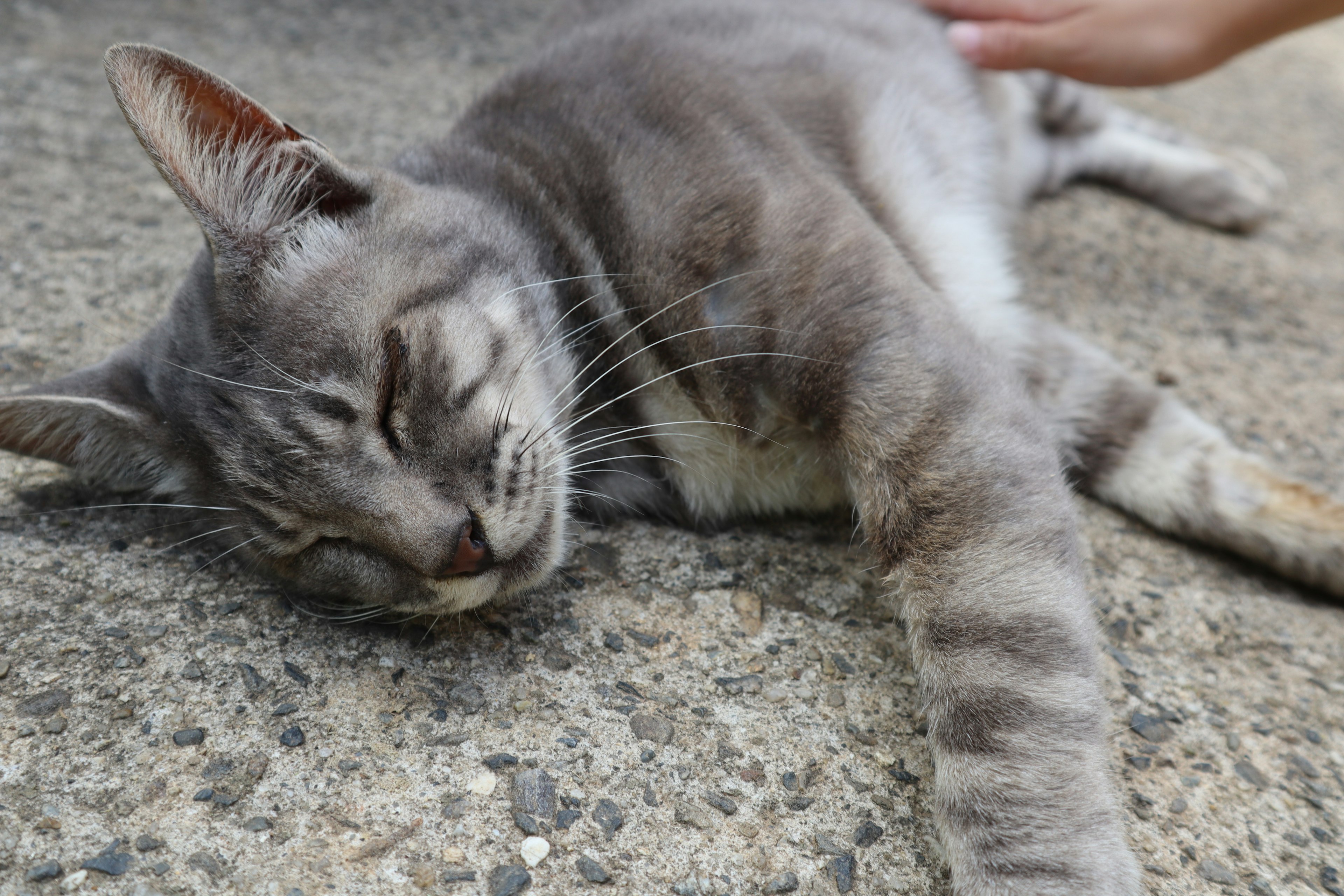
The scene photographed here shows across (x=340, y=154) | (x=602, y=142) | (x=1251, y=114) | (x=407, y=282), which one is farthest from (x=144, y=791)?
(x=1251, y=114)

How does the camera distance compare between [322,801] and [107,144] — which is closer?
[322,801]

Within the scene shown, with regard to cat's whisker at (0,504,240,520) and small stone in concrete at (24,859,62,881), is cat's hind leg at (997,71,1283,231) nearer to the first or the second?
cat's whisker at (0,504,240,520)

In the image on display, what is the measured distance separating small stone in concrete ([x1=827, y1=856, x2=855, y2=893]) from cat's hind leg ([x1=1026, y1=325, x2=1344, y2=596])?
42.2 inches

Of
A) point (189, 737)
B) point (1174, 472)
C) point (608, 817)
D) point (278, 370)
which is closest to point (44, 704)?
point (189, 737)

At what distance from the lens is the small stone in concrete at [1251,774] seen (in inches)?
60.6

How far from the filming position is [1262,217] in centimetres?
329

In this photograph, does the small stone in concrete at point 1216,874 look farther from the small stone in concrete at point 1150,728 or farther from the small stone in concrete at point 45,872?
the small stone in concrete at point 45,872

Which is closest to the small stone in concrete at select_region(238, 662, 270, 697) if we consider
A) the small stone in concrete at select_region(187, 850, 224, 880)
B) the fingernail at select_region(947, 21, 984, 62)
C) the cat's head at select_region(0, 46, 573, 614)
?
the cat's head at select_region(0, 46, 573, 614)

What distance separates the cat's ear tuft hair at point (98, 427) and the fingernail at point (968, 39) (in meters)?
2.39

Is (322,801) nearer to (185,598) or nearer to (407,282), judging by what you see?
(185,598)

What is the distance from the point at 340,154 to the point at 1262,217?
331 cm

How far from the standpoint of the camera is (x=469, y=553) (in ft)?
4.94

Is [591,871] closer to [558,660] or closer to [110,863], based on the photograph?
[558,660]

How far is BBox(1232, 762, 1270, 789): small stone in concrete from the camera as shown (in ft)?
5.05
